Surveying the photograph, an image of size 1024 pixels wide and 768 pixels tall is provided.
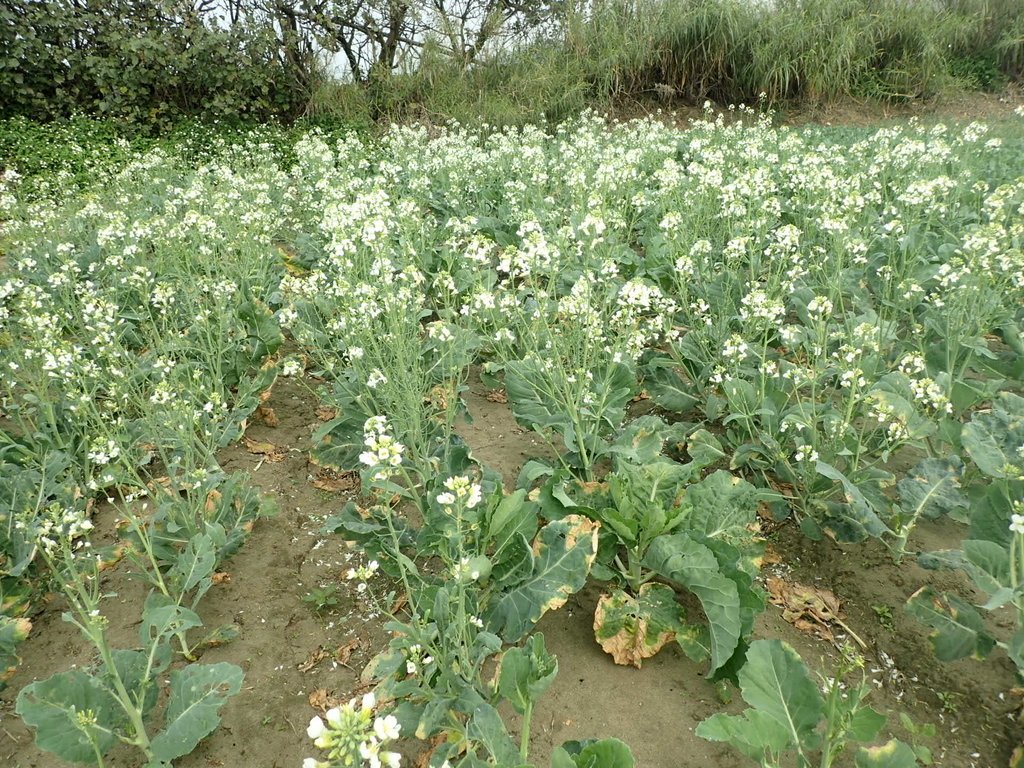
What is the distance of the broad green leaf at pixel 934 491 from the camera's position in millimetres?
2551

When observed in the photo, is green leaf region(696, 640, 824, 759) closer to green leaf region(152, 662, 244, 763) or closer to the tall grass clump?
green leaf region(152, 662, 244, 763)

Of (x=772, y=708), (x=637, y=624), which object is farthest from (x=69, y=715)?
(x=772, y=708)

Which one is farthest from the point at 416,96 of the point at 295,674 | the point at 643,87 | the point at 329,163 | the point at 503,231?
the point at 295,674

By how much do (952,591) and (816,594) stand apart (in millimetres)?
508

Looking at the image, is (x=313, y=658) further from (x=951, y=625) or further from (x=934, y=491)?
(x=934, y=491)

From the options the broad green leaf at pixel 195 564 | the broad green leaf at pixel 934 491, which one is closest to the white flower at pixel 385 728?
the broad green leaf at pixel 195 564

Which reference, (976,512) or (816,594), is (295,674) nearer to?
(816,594)

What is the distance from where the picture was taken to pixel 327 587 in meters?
2.76

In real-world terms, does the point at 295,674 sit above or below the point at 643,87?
below

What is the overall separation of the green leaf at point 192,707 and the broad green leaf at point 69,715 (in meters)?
0.16

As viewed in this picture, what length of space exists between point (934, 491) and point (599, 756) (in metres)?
1.79

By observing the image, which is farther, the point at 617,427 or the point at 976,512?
the point at 617,427

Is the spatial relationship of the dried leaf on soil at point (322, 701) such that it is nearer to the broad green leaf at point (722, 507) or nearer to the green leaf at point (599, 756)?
the green leaf at point (599, 756)

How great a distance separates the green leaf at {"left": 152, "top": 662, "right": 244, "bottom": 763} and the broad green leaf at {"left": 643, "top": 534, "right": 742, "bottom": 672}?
1503 mm
